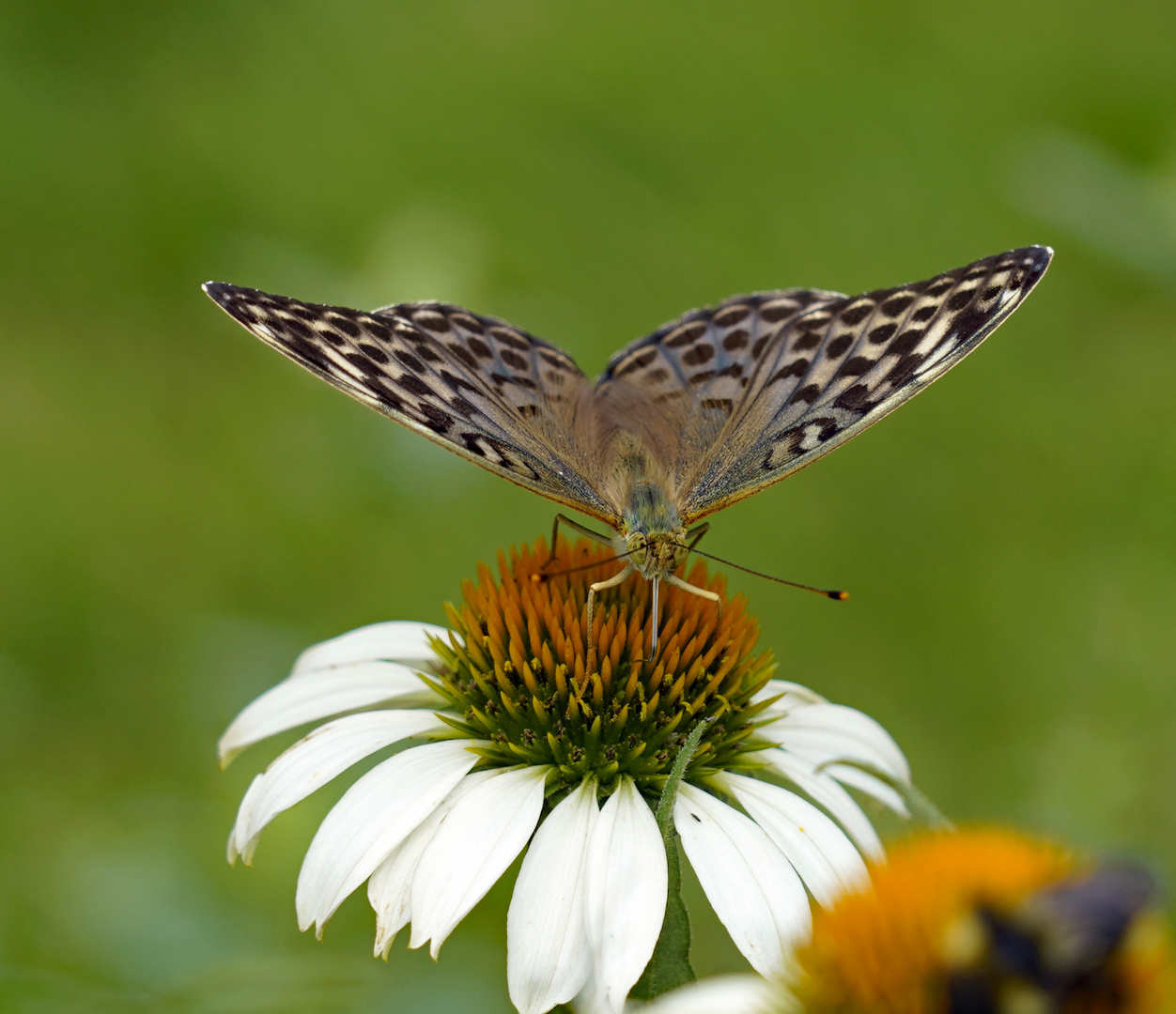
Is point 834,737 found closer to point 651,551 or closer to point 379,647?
point 651,551

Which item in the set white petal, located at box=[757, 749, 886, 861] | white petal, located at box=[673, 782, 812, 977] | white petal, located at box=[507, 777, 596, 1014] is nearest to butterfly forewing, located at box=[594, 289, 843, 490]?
white petal, located at box=[757, 749, 886, 861]

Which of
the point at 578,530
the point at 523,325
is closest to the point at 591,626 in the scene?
the point at 578,530

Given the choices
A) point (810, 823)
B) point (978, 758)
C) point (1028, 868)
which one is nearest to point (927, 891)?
point (1028, 868)

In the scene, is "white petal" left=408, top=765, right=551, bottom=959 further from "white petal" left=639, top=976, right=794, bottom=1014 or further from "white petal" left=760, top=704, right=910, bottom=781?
"white petal" left=760, top=704, right=910, bottom=781

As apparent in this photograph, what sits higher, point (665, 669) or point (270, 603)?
point (270, 603)

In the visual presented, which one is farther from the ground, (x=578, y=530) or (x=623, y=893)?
(x=578, y=530)

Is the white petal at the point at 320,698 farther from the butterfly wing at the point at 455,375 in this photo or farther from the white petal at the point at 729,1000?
the white petal at the point at 729,1000

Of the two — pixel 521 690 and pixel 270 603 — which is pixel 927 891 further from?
pixel 270 603
